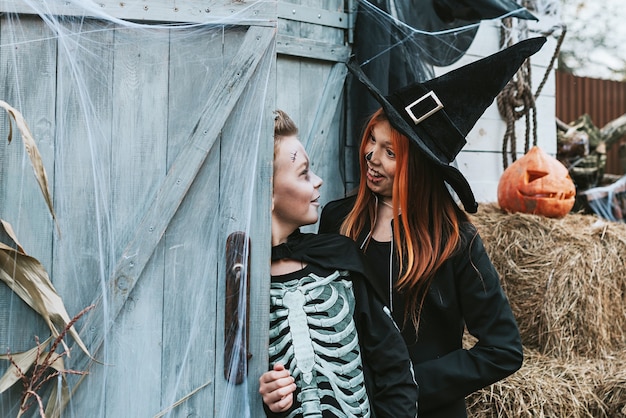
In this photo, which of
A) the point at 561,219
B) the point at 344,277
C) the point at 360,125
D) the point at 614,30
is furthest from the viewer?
the point at 614,30

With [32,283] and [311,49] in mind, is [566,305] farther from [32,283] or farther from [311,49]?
[32,283]

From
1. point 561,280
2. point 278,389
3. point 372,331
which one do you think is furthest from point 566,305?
point 278,389

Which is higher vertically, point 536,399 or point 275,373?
point 275,373

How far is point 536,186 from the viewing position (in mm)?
4172

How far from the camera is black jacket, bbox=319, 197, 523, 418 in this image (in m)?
2.38

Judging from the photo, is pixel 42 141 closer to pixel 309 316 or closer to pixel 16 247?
pixel 16 247

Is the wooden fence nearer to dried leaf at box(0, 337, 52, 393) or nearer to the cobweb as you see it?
the cobweb

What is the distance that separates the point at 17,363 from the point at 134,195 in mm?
589

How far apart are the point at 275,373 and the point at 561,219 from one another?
2702 millimetres

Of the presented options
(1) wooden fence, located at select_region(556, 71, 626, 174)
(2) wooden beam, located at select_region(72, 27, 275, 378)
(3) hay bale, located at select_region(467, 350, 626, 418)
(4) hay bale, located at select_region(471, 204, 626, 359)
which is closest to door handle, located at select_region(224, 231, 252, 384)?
(2) wooden beam, located at select_region(72, 27, 275, 378)

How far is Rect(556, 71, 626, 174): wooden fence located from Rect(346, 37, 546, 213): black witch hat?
6.78m

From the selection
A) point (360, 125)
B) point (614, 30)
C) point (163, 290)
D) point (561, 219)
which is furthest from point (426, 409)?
point (614, 30)

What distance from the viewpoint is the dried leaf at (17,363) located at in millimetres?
2051

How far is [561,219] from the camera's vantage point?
4.28 metres
